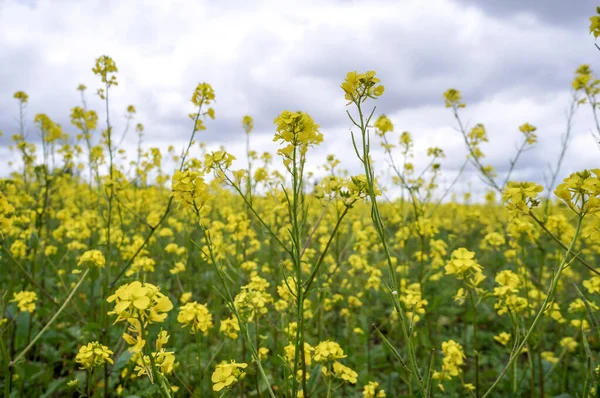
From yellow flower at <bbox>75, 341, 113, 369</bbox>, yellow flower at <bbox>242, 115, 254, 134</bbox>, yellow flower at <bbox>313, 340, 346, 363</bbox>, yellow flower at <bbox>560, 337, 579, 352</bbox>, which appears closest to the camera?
yellow flower at <bbox>75, 341, 113, 369</bbox>

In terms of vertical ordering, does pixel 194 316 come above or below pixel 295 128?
below

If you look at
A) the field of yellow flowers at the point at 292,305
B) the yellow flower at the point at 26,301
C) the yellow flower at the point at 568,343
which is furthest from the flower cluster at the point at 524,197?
the yellow flower at the point at 26,301

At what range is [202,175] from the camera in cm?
182

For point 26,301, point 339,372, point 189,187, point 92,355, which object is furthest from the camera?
point 26,301

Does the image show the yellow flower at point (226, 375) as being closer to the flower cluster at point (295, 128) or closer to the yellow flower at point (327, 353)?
the yellow flower at point (327, 353)

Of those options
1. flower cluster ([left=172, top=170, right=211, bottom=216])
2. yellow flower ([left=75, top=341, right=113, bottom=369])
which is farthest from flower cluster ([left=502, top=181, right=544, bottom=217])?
yellow flower ([left=75, top=341, right=113, bottom=369])

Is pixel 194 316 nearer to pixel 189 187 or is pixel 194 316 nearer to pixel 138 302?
pixel 189 187

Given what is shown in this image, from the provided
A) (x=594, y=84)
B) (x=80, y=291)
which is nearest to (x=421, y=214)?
(x=594, y=84)

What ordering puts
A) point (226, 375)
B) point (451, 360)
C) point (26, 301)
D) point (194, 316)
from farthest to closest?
1. point (26, 301)
2. point (451, 360)
3. point (194, 316)
4. point (226, 375)

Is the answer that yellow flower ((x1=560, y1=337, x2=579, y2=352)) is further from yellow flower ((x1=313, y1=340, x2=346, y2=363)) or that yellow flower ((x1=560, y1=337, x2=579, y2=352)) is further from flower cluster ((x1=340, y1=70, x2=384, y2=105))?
flower cluster ((x1=340, y1=70, x2=384, y2=105))

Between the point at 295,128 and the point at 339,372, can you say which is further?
the point at 339,372

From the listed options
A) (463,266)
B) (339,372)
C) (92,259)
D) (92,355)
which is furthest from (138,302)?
(92,259)

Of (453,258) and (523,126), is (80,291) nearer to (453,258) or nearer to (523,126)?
(453,258)

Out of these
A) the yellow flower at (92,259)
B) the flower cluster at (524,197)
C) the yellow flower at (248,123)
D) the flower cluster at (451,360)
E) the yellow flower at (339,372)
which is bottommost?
the flower cluster at (451,360)
